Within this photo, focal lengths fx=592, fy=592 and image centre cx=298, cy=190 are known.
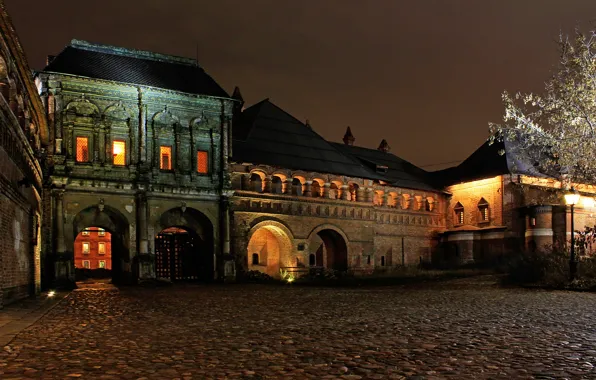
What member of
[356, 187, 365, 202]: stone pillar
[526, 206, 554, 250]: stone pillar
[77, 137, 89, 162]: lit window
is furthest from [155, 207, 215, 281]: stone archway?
Result: [526, 206, 554, 250]: stone pillar

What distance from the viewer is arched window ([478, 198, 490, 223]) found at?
43.5 metres

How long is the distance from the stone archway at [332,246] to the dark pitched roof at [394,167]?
22.6 ft

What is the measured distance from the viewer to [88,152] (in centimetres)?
2844

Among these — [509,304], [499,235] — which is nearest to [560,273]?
[509,304]

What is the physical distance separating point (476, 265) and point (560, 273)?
61.5 ft

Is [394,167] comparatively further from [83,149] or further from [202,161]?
[83,149]

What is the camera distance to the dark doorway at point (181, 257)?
103 feet

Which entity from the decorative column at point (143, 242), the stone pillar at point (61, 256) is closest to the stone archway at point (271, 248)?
the decorative column at point (143, 242)

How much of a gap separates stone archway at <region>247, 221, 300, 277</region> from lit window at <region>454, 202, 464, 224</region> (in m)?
16.6

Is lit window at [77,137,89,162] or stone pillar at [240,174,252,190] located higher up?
lit window at [77,137,89,162]

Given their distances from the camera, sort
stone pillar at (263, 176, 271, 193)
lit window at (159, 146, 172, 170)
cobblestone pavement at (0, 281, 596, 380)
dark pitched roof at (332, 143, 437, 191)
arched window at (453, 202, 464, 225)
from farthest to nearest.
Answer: arched window at (453, 202, 464, 225)
dark pitched roof at (332, 143, 437, 191)
stone pillar at (263, 176, 271, 193)
lit window at (159, 146, 172, 170)
cobblestone pavement at (0, 281, 596, 380)

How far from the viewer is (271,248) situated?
118ft

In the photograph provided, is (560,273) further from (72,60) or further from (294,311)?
(72,60)

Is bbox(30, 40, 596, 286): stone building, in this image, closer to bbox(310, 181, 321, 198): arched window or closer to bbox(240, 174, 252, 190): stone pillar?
bbox(310, 181, 321, 198): arched window
